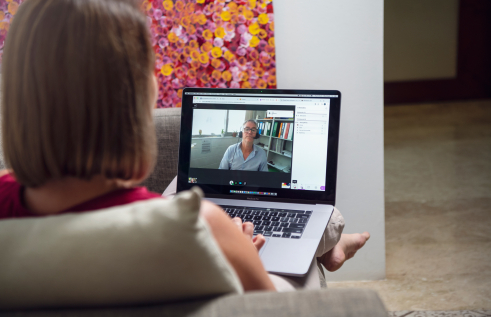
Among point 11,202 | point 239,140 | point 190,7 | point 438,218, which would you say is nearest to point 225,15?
point 190,7

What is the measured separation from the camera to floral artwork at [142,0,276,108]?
1.82 metres

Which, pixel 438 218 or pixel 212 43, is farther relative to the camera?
pixel 438 218

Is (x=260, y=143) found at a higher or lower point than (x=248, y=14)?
lower

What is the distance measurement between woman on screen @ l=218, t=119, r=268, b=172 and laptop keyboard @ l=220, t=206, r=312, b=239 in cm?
12

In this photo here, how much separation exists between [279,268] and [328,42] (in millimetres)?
1156

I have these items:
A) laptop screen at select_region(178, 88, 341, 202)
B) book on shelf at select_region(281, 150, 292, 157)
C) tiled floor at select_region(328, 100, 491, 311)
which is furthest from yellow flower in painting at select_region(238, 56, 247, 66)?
tiled floor at select_region(328, 100, 491, 311)

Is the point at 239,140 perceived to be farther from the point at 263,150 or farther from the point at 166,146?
the point at 166,146

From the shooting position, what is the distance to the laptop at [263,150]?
3.82 ft

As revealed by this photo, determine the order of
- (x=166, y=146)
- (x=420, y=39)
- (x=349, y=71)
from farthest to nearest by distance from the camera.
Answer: (x=420, y=39) < (x=349, y=71) < (x=166, y=146)

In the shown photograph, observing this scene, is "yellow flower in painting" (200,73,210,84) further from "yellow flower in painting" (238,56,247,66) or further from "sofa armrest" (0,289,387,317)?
"sofa armrest" (0,289,387,317)

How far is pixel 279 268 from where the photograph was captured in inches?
34.3

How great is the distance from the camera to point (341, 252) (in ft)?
4.45

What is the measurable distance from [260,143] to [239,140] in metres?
0.06

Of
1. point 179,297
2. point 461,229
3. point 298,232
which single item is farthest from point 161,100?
point 461,229
